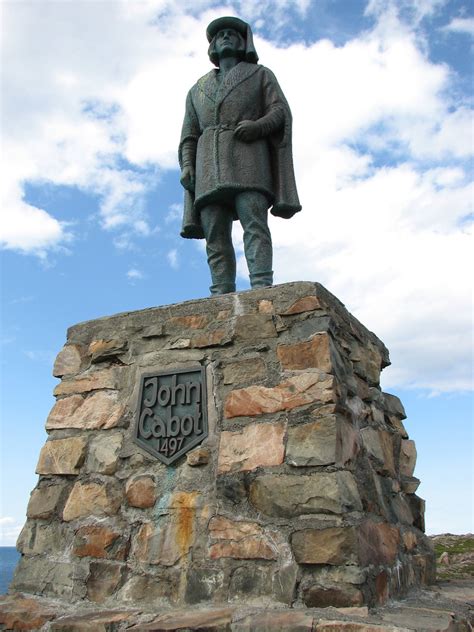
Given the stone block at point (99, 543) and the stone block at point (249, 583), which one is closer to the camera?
the stone block at point (249, 583)

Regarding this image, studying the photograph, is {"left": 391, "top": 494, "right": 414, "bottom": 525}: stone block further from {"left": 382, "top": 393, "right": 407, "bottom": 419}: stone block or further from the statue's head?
the statue's head

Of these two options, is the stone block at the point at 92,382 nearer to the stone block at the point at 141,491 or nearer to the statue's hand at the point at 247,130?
the stone block at the point at 141,491

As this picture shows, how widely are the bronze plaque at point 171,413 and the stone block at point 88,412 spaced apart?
6.4 inches

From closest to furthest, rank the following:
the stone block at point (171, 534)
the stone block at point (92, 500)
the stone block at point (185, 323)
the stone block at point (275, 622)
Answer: the stone block at point (275, 622)
the stone block at point (171, 534)
the stone block at point (92, 500)
the stone block at point (185, 323)

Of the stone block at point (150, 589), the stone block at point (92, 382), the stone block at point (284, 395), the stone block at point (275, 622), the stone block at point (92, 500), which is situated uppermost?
the stone block at point (92, 382)

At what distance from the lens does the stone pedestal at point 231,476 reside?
2.40 metres

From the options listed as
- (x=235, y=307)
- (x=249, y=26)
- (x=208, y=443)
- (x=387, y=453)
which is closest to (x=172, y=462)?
(x=208, y=443)

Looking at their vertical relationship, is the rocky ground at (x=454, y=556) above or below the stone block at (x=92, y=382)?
below

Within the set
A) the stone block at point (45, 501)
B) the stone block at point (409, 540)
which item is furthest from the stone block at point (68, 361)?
the stone block at point (409, 540)

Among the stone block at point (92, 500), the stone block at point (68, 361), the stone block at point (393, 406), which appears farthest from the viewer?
the stone block at point (393, 406)

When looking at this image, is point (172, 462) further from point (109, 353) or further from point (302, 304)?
point (302, 304)

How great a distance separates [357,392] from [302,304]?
22.1 inches

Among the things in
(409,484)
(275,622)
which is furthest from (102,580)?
(409,484)

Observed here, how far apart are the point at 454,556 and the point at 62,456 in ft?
9.75
